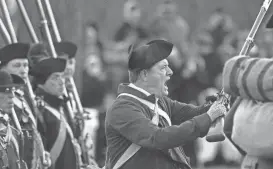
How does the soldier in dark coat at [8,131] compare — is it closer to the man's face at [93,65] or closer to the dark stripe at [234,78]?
the dark stripe at [234,78]

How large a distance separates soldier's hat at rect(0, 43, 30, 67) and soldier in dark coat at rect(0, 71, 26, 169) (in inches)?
32.9

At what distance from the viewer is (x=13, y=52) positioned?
9.02 metres

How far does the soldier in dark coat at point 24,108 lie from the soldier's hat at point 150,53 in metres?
2.44

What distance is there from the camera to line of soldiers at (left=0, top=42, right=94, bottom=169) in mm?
8164

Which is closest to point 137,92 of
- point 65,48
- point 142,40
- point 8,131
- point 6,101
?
point 8,131

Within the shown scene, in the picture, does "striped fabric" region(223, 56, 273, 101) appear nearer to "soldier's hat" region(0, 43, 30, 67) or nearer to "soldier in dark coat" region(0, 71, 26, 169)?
"soldier in dark coat" region(0, 71, 26, 169)

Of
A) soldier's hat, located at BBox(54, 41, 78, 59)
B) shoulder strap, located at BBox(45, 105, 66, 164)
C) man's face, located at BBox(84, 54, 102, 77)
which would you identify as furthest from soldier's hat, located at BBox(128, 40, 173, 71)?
man's face, located at BBox(84, 54, 102, 77)

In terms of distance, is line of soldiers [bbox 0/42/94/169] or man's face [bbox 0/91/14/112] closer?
man's face [bbox 0/91/14/112]

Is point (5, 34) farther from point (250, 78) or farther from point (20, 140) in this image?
point (250, 78)

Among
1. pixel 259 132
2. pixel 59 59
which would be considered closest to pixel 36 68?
pixel 59 59

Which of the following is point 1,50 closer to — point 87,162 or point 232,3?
point 87,162

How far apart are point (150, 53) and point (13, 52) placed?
2.90 metres

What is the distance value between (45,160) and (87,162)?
28.6 inches

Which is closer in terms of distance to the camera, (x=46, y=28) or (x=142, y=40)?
(x=46, y=28)
